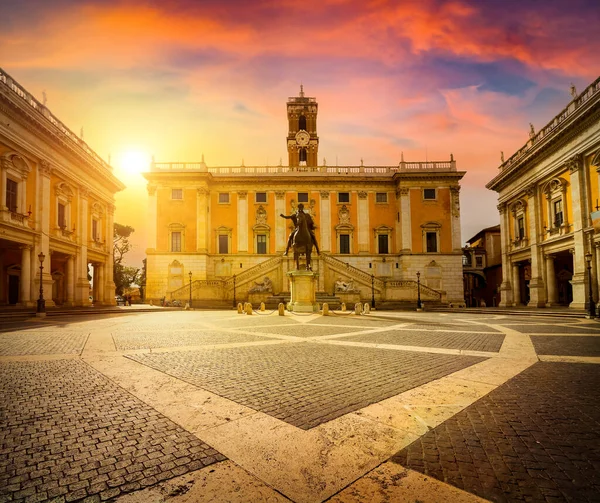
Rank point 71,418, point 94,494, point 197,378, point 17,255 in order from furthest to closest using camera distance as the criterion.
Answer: point 17,255 → point 197,378 → point 71,418 → point 94,494

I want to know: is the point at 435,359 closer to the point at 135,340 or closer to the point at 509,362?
the point at 509,362

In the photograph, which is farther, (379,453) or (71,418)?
(71,418)

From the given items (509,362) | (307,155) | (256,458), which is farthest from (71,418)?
(307,155)

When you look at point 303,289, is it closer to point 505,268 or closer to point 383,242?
point 505,268

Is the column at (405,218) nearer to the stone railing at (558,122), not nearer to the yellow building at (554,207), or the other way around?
the yellow building at (554,207)

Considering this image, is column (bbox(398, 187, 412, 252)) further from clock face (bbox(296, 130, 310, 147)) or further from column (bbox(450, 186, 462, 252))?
clock face (bbox(296, 130, 310, 147))

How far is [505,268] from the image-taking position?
31.3m

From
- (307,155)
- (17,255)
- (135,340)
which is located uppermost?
(307,155)

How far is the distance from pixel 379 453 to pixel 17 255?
101 ft

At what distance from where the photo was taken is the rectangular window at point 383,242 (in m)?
39.4

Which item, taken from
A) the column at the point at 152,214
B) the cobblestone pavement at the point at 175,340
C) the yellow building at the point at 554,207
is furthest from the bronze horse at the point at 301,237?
the column at the point at 152,214

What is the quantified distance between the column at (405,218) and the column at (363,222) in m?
3.85

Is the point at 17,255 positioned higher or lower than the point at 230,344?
higher

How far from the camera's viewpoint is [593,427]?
2.98m
